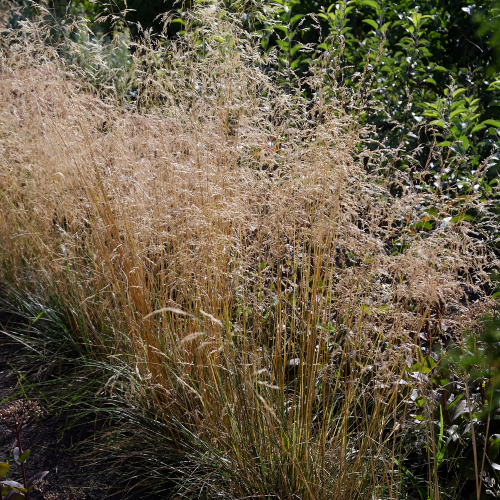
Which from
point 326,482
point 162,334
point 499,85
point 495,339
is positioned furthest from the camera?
point 499,85

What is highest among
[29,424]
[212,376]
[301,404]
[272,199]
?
[272,199]

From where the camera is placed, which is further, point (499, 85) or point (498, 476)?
point (499, 85)

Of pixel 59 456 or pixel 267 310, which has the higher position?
pixel 267 310

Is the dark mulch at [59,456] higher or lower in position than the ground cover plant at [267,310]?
lower

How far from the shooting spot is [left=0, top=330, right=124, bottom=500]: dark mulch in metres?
2.12

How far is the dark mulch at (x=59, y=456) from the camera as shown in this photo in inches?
83.5

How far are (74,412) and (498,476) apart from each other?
71.7 inches

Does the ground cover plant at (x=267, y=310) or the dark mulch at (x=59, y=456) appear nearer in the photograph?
the ground cover plant at (x=267, y=310)

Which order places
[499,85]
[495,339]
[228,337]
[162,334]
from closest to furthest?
[495,339], [228,337], [162,334], [499,85]

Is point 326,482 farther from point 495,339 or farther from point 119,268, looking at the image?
point 119,268

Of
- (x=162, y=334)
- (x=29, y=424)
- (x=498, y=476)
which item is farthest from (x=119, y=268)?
(x=498, y=476)

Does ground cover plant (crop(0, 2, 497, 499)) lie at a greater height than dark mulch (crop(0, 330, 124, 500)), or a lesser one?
greater

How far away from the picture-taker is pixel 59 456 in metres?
2.31

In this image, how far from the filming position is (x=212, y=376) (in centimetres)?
202
